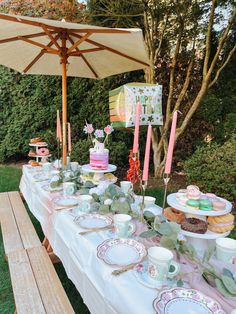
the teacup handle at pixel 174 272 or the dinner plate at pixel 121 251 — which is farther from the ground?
the teacup handle at pixel 174 272

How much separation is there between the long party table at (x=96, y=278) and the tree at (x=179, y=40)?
396 centimetres

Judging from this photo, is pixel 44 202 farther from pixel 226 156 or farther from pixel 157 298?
pixel 226 156

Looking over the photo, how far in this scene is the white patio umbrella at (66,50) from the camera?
7.76 feet

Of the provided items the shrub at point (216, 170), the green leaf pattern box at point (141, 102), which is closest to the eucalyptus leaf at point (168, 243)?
the green leaf pattern box at point (141, 102)

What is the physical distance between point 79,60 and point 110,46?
101cm

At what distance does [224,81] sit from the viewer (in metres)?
5.65

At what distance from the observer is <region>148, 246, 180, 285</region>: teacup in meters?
1.08

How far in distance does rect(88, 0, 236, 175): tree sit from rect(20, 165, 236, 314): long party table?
396 centimetres

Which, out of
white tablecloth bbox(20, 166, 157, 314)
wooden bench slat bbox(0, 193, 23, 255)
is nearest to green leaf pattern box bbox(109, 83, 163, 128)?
white tablecloth bbox(20, 166, 157, 314)

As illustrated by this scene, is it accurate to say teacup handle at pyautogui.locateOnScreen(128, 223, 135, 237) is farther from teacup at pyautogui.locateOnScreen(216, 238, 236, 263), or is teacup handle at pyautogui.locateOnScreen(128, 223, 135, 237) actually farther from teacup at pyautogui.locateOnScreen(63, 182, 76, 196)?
teacup at pyautogui.locateOnScreen(63, 182, 76, 196)

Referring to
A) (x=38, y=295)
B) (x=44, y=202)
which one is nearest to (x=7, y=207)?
(x=44, y=202)

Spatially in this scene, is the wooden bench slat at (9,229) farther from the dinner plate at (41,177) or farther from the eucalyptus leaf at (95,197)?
the eucalyptus leaf at (95,197)

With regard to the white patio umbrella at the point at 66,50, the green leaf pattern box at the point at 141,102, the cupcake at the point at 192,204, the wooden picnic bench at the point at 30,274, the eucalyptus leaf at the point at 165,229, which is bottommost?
the wooden picnic bench at the point at 30,274

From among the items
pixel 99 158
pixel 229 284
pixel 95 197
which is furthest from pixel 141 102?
pixel 229 284
